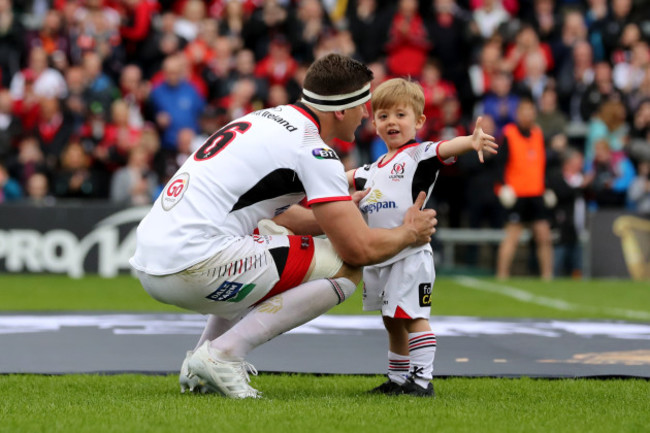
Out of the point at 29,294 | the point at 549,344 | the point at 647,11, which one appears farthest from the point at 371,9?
the point at 549,344

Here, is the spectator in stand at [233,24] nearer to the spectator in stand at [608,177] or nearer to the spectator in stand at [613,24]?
the spectator in stand at [608,177]

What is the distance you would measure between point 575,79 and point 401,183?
491 inches

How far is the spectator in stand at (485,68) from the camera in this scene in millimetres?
16891

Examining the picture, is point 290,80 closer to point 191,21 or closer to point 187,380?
point 191,21

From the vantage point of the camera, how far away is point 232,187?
17.0ft

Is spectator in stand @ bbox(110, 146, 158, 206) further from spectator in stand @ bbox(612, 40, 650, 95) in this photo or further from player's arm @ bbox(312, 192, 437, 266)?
player's arm @ bbox(312, 192, 437, 266)

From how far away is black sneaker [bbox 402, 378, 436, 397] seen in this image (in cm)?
540

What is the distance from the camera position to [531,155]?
49.6 ft

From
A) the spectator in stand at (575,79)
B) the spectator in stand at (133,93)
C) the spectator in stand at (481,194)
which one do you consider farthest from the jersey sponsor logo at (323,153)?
the spectator in stand at (575,79)

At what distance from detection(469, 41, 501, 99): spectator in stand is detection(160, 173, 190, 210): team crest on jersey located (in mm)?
12031

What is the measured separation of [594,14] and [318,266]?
1427cm

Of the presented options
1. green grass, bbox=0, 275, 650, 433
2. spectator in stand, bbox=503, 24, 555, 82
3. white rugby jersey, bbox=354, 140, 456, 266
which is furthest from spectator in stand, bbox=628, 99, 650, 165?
white rugby jersey, bbox=354, 140, 456, 266

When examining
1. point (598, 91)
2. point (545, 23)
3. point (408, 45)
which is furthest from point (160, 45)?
point (598, 91)

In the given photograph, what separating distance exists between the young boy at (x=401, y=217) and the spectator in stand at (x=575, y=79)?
477 inches
